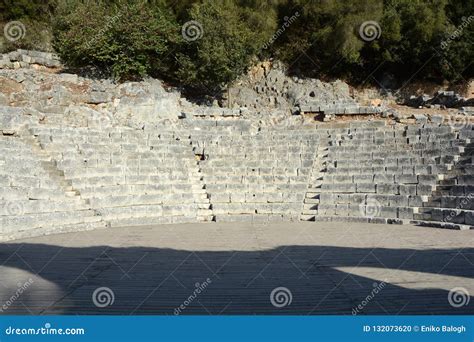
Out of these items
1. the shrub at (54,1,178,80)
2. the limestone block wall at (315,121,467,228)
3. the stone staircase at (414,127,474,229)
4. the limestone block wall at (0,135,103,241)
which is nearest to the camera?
the limestone block wall at (0,135,103,241)

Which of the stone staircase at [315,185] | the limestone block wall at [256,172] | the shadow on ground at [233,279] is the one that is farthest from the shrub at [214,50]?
the shadow on ground at [233,279]

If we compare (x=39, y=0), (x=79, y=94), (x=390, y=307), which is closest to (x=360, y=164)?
(x=390, y=307)

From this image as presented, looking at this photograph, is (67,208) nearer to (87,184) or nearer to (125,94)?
(87,184)

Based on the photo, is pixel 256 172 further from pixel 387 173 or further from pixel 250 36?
pixel 250 36

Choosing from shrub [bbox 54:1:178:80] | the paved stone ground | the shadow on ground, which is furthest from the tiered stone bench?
shrub [bbox 54:1:178:80]

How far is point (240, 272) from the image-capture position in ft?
21.1

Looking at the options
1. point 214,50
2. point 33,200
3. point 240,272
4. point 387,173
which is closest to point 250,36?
point 214,50

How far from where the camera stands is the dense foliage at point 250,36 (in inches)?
856

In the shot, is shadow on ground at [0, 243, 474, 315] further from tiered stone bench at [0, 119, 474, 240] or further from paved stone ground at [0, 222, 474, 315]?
tiered stone bench at [0, 119, 474, 240]

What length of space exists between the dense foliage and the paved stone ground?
1406 centimetres

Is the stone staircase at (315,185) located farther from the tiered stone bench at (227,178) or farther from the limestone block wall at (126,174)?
the limestone block wall at (126,174)

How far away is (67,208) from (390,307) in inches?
338

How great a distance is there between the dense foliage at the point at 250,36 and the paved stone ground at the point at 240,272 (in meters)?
14.1

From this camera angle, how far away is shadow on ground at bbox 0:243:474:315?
4852 mm
